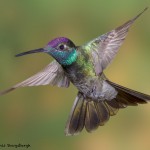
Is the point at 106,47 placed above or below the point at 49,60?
below

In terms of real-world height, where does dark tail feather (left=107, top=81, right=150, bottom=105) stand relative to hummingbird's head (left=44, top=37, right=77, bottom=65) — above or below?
below

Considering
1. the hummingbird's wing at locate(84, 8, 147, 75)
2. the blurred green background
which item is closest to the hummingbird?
the hummingbird's wing at locate(84, 8, 147, 75)

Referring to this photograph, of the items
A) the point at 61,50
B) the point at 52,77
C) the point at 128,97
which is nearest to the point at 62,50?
the point at 61,50

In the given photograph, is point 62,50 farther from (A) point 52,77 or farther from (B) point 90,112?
(B) point 90,112

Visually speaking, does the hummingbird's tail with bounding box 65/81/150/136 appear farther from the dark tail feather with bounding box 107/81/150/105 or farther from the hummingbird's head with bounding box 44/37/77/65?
the hummingbird's head with bounding box 44/37/77/65

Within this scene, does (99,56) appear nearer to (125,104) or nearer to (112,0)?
(125,104)

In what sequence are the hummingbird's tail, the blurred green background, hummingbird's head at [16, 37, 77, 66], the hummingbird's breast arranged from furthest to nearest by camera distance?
1. the blurred green background
2. the hummingbird's tail
3. the hummingbird's breast
4. hummingbird's head at [16, 37, 77, 66]

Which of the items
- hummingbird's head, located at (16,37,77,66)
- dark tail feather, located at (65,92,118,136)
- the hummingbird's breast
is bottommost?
dark tail feather, located at (65,92,118,136)

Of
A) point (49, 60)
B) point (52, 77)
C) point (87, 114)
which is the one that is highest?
point (49, 60)

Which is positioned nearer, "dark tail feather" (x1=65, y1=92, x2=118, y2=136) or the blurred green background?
"dark tail feather" (x1=65, y1=92, x2=118, y2=136)

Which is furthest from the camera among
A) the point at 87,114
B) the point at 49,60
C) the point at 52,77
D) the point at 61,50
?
the point at 49,60
